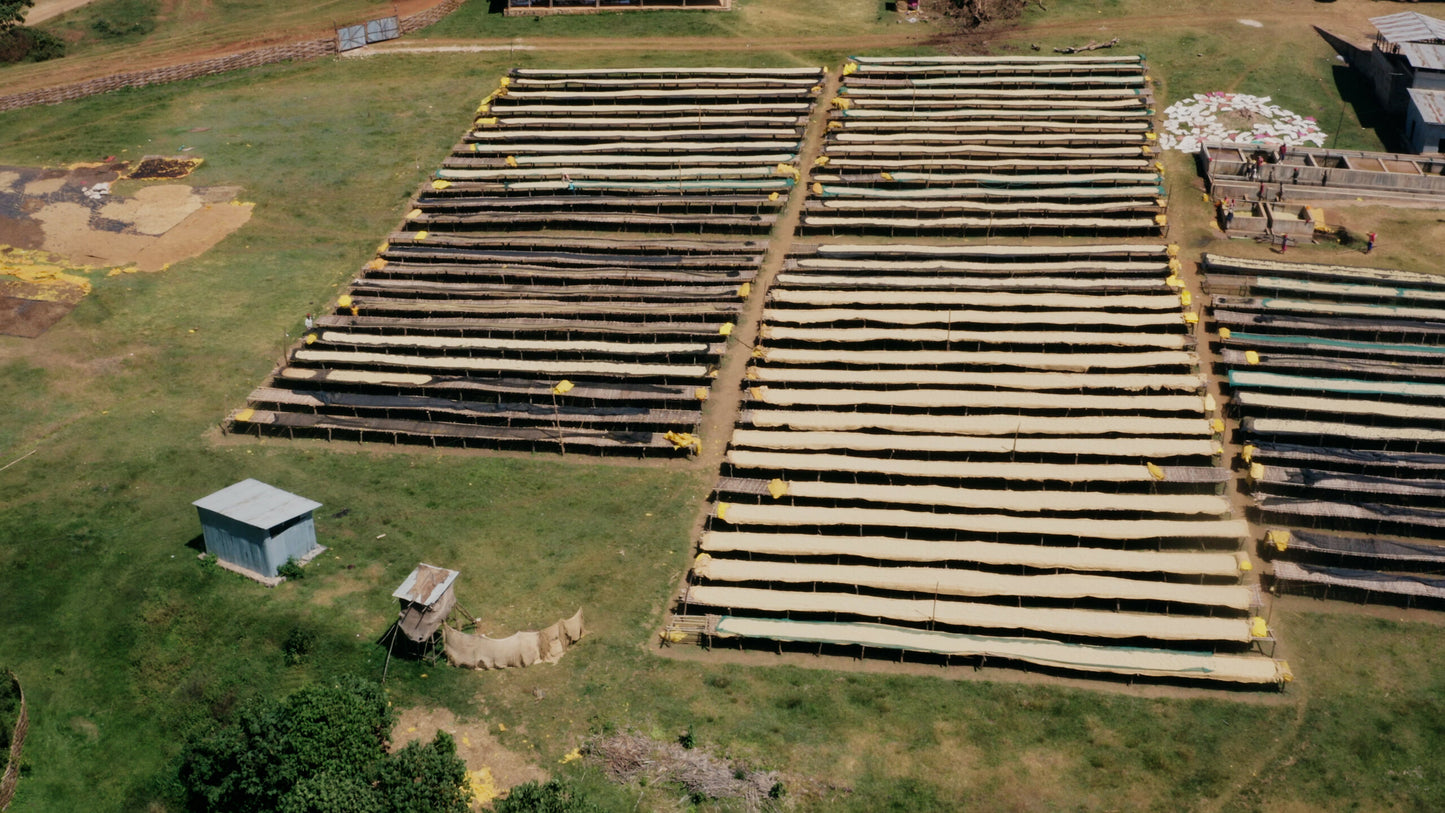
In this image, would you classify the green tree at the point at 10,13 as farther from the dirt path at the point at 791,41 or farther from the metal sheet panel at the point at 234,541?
the metal sheet panel at the point at 234,541

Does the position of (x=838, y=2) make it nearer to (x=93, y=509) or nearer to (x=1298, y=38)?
(x=1298, y=38)

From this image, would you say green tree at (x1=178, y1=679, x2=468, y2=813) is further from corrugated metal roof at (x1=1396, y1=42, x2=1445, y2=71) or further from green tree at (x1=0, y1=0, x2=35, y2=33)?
green tree at (x1=0, y1=0, x2=35, y2=33)

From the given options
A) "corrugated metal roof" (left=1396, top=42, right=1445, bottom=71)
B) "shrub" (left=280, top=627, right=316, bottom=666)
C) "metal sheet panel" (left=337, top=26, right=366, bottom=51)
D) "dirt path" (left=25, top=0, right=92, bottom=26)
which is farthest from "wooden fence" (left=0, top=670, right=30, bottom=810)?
"corrugated metal roof" (left=1396, top=42, right=1445, bottom=71)

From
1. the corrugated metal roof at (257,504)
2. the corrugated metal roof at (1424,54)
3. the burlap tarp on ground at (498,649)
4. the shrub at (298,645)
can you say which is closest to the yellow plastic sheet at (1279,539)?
the burlap tarp on ground at (498,649)

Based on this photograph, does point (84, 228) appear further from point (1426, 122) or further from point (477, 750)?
point (1426, 122)

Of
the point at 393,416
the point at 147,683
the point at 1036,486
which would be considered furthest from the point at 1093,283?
the point at 147,683

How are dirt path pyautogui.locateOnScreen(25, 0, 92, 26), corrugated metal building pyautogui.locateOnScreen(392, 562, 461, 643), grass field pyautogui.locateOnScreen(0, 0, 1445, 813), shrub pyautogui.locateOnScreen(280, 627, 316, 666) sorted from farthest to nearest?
1. dirt path pyautogui.locateOnScreen(25, 0, 92, 26)
2. shrub pyautogui.locateOnScreen(280, 627, 316, 666)
3. corrugated metal building pyautogui.locateOnScreen(392, 562, 461, 643)
4. grass field pyautogui.locateOnScreen(0, 0, 1445, 813)

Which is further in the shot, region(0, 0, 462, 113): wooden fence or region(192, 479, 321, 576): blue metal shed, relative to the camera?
region(0, 0, 462, 113): wooden fence
